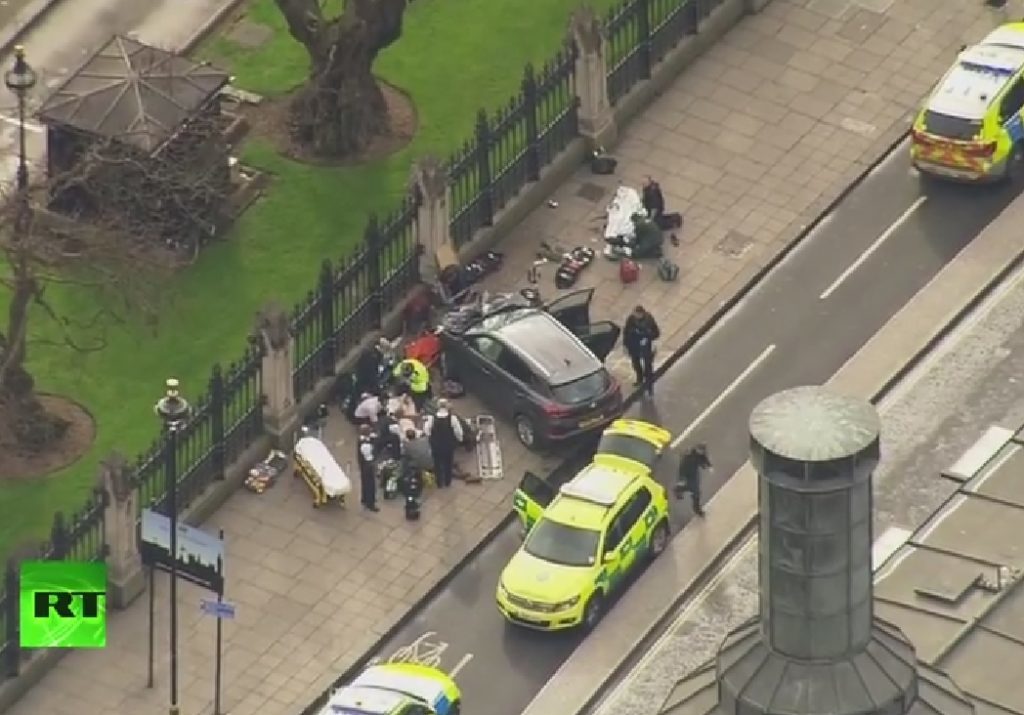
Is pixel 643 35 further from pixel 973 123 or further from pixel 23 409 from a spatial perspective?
pixel 23 409

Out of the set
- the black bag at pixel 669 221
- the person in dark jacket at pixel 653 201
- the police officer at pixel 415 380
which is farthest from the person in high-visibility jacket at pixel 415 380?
the black bag at pixel 669 221

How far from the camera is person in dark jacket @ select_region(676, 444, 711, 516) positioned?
53.4 meters

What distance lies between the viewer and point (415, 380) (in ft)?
184

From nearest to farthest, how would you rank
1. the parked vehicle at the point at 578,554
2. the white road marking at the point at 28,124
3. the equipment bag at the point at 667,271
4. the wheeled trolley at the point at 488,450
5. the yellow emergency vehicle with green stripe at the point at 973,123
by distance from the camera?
the parked vehicle at the point at 578,554
the wheeled trolley at the point at 488,450
the equipment bag at the point at 667,271
the yellow emergency vehicle with green stripe at the point at 973,123
the white road marking at the point at 28,124

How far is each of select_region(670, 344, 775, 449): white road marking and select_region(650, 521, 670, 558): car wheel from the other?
9.79 ft

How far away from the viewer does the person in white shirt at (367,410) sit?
55875 millimetres

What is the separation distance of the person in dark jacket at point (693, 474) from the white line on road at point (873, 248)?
6340 mm

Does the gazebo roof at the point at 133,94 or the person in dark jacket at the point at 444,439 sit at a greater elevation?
the gazebo roof at the point at 133,94

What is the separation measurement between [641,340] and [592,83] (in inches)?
305

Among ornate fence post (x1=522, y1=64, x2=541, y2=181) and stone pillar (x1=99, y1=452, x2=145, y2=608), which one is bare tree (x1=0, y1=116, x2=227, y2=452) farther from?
ornate fence post (x1=522, y1=64, x2=541, y2=181)

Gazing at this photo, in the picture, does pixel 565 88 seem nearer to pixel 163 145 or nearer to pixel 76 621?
pixel 163 145

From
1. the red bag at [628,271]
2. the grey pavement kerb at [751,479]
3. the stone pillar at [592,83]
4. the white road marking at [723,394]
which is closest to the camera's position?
the grey pavement kerb at [751,479]

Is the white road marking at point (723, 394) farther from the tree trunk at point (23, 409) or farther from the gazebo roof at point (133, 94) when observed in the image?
the gazebo roof at point (133, 94)

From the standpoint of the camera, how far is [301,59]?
6506 cm
